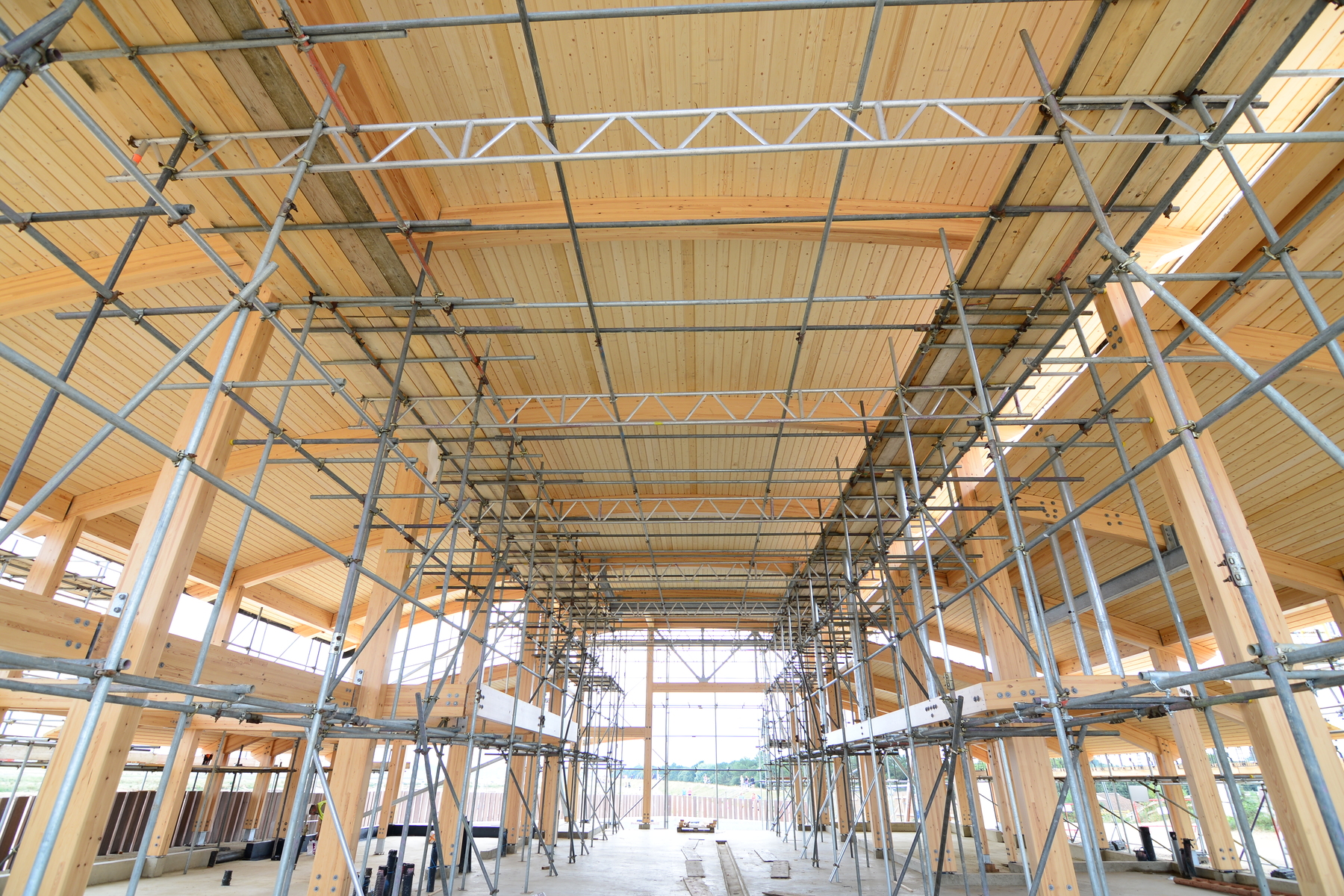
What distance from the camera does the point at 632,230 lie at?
8555 mm

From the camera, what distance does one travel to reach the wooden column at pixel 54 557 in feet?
38.4

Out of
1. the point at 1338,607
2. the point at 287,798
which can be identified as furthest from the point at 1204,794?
the point at 287,798

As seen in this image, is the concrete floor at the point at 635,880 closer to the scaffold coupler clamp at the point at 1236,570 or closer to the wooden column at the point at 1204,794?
the wooden column at the point at 1204,794

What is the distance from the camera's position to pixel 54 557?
1202 centimetres

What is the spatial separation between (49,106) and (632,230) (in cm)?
642

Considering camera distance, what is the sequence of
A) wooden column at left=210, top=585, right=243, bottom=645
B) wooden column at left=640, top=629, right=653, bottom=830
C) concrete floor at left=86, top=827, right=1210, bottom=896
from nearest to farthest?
concrete floor at left=86, top=827, right=1210, bottom=896 → wooden column at left=210, top=585, right=243, bottom=645 → wooden column at left=640, top=629, right=653, bottom=830

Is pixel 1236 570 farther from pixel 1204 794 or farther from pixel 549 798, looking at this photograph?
pixel 549 798

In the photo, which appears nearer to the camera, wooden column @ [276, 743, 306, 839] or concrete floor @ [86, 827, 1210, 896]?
concrete floor @ [86, 827, 1210, 896]

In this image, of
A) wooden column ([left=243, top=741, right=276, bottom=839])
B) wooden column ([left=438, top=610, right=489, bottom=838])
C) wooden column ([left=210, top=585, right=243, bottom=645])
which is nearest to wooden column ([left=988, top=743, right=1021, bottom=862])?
wooden column ([left=438, top=610, right=489, bottom=838])

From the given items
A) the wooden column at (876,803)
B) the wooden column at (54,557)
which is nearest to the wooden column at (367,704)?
the wooden column at (54,557)

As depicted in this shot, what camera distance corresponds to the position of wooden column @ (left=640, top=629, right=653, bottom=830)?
23859 mm

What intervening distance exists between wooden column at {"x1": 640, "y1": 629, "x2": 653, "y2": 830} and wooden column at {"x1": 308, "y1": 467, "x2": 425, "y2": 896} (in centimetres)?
1580

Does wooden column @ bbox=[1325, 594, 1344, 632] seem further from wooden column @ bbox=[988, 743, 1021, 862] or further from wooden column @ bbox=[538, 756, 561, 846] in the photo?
wooden column @ bbox=[538, 756, 561, 846]

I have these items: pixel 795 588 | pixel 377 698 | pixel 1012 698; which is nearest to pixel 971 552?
pixel 1012 698
